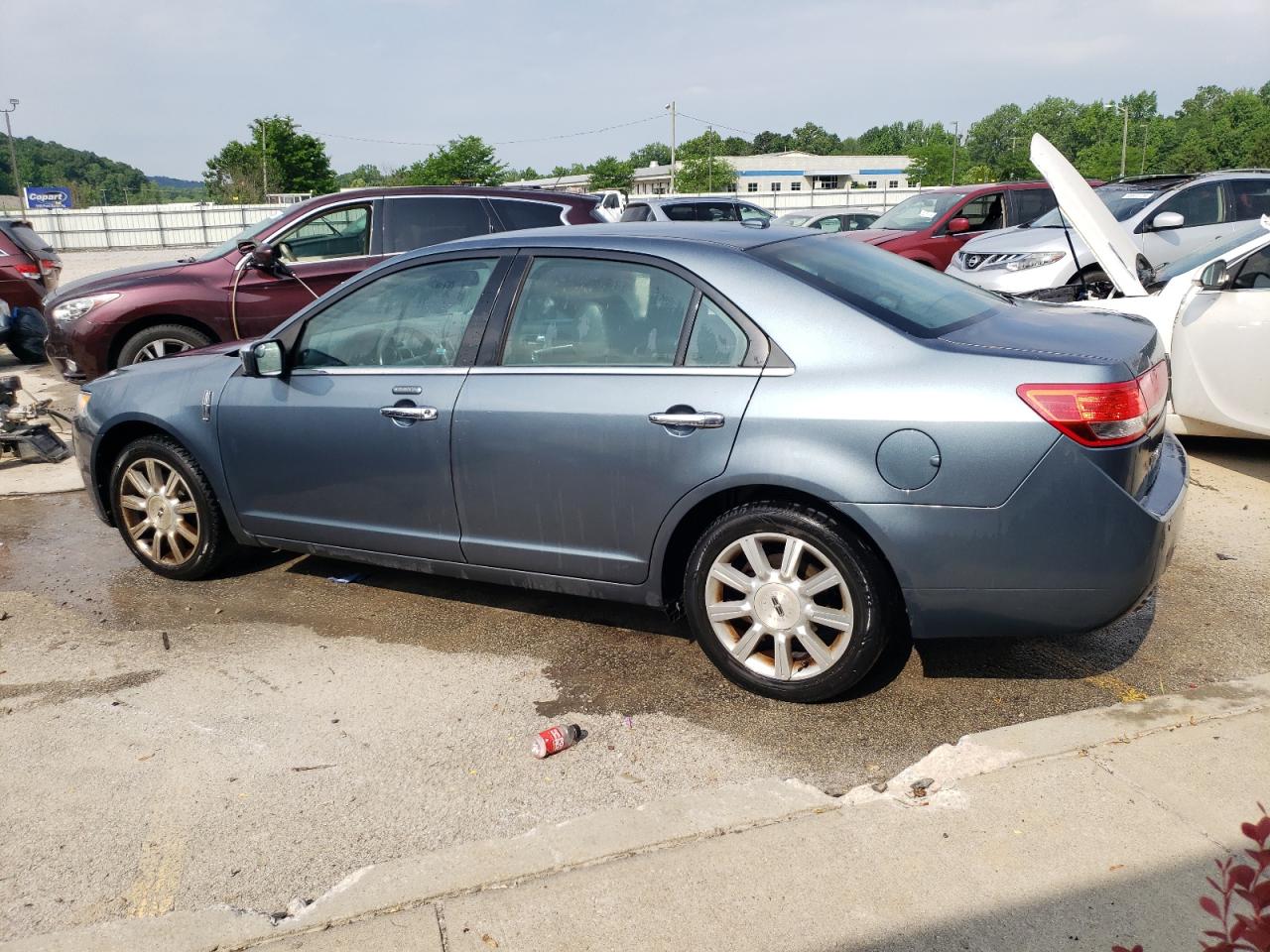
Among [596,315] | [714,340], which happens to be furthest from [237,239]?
[714,340]

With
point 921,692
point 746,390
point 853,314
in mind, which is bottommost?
point 921,692

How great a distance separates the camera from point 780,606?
367cm

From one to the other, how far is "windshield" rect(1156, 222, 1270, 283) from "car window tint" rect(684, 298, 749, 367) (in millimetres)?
4397

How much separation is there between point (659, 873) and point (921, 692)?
1459 millimetres

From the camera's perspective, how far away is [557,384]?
13.2 feet

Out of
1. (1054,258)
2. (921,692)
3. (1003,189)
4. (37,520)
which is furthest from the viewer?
(1003,189)

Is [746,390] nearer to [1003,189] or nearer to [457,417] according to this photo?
[457,417]

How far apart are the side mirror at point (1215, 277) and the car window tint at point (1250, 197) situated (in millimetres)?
5732

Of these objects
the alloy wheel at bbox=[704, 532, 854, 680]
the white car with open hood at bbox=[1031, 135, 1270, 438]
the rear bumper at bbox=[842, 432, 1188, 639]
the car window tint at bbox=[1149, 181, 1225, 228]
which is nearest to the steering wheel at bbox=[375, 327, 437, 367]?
the alloy wheel at bbox=[704, 532, 854, 680]

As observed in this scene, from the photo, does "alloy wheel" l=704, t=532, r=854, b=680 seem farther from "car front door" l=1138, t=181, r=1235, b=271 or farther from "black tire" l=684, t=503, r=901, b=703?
"car front door" l=1138, t=181, r=1235, b=271

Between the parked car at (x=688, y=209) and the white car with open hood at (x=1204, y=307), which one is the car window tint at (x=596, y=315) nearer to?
the white car with open hood at (x=1204, y=307)

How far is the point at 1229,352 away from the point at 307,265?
265 inches

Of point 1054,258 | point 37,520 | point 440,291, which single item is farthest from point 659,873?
point 1054,258

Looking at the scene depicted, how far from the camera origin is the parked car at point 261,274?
8.61 meters
